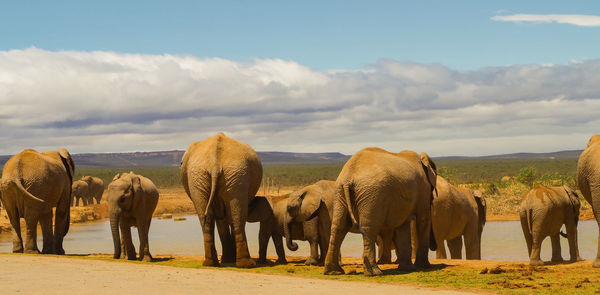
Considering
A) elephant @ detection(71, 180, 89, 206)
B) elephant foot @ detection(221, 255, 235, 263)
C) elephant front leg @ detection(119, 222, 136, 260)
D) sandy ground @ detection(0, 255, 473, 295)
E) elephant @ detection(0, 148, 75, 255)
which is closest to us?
sandy ground @ detection(0, 255, 473, 295)

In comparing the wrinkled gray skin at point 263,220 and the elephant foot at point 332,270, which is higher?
the wrinkled gray skin at point 263,220

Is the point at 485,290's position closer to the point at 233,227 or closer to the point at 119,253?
the point at 233,227

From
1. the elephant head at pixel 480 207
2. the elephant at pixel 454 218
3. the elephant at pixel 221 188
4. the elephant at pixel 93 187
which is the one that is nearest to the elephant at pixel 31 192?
the elephant at pixel 221 188

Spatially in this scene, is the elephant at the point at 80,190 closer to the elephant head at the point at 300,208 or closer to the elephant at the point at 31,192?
the elephant at the point at 31,192

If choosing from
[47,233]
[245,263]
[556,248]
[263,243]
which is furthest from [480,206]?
[47,233]

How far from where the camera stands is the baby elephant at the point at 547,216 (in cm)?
1608

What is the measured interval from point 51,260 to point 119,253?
2.43m

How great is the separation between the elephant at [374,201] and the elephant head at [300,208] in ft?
7.22

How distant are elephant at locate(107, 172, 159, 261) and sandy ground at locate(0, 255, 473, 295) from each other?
2.97 meters

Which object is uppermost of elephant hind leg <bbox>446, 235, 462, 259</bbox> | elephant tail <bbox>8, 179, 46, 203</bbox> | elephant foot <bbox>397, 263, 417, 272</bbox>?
elephant tail <bbox>8, 179, 46, 203</bbox>

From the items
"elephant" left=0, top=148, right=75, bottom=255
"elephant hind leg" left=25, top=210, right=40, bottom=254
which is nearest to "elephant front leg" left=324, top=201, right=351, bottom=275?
"elephant" left=0, top=148, right=75, bottom=255

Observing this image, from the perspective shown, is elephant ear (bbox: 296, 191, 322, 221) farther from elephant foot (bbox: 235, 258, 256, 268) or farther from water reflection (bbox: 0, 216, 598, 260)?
water reflection (bbox: 0, 216, 598, 260)

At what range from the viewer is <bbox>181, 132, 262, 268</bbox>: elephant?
616 inches

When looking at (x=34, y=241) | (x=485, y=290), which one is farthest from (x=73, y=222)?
(x=485, y=290)
